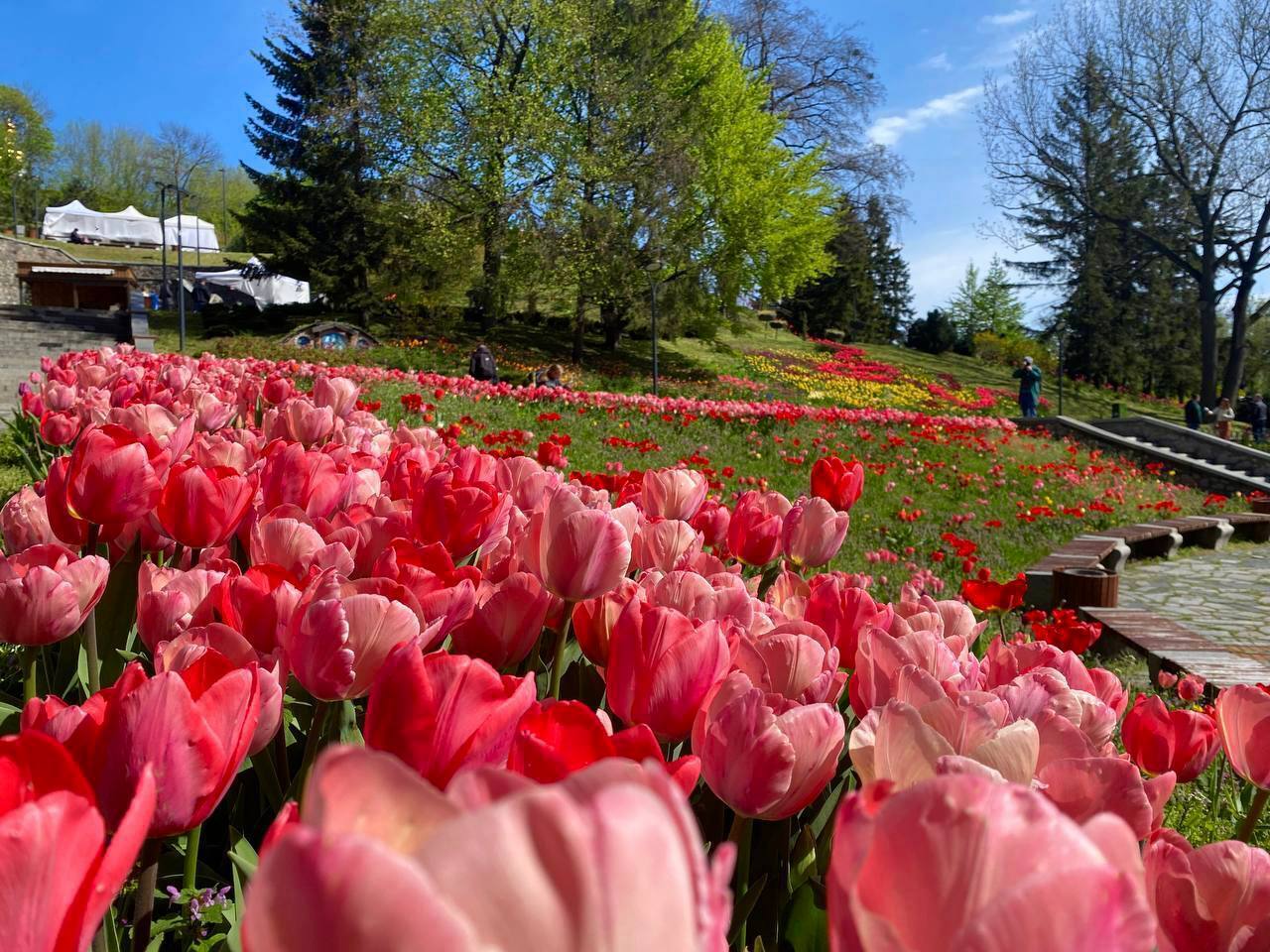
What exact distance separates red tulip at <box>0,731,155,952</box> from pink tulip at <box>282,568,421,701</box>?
446mm

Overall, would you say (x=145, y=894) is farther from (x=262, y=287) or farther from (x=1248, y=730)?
(x=262, y=287)

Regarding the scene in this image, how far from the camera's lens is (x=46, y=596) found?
3.76ft

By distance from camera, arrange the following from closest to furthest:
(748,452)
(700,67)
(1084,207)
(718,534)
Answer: (718,534) → (748,452) → (700,67) → (1084,207)

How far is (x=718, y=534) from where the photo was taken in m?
2.19

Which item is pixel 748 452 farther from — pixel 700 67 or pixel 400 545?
pixel 700 67

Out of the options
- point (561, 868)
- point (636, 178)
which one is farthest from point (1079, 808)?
point (636, 178)

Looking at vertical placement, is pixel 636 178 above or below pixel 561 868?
above

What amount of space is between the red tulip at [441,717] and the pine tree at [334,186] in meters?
30.5

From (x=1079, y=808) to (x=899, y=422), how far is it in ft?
52.6

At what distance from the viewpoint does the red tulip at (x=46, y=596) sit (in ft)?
3.75

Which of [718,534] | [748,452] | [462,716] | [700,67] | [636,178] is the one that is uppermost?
[700,67]

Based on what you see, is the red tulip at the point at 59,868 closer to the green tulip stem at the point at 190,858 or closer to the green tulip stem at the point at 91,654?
the green tulip stem at the point at 190,858

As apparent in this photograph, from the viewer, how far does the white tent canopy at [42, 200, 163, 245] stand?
201 ft

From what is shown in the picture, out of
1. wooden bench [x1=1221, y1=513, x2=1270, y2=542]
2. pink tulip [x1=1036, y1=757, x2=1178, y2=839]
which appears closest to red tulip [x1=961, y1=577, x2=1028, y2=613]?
pink tulip [x1=1036, y1=757, x2=1178, y2=839]
